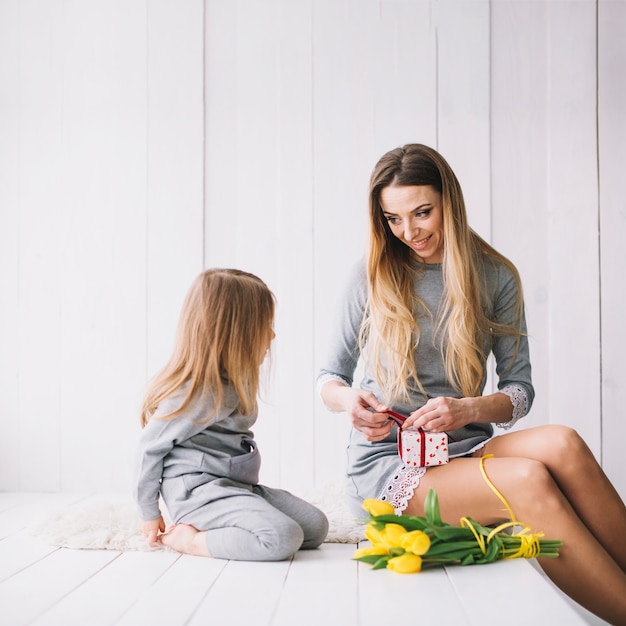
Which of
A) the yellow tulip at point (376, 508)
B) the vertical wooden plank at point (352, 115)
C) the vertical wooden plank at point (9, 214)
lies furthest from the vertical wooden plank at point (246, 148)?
the yellow tulip at point (376, 508)

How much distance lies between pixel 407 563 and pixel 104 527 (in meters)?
0.79

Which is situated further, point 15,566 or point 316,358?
point 316,358

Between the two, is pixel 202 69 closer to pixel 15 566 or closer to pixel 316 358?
pixel 316 358

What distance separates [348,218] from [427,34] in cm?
70

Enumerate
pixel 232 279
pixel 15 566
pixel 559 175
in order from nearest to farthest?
1. pixel 15 566
2. pixel 232 279
3. pixel 559 175

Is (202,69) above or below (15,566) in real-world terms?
above

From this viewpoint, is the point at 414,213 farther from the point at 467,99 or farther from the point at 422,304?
the point at 467,99

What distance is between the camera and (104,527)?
1.85 m

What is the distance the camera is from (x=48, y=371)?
2773 millimetres

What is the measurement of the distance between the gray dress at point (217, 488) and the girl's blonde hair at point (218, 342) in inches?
1.2

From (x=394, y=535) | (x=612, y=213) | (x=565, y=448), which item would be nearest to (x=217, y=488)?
(x=394, y=535)

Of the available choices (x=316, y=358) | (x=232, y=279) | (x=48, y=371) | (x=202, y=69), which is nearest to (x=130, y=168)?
(x=202, y=69)

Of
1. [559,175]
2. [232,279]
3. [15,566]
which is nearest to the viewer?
[15,566]

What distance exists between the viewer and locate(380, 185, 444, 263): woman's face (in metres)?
1.86
